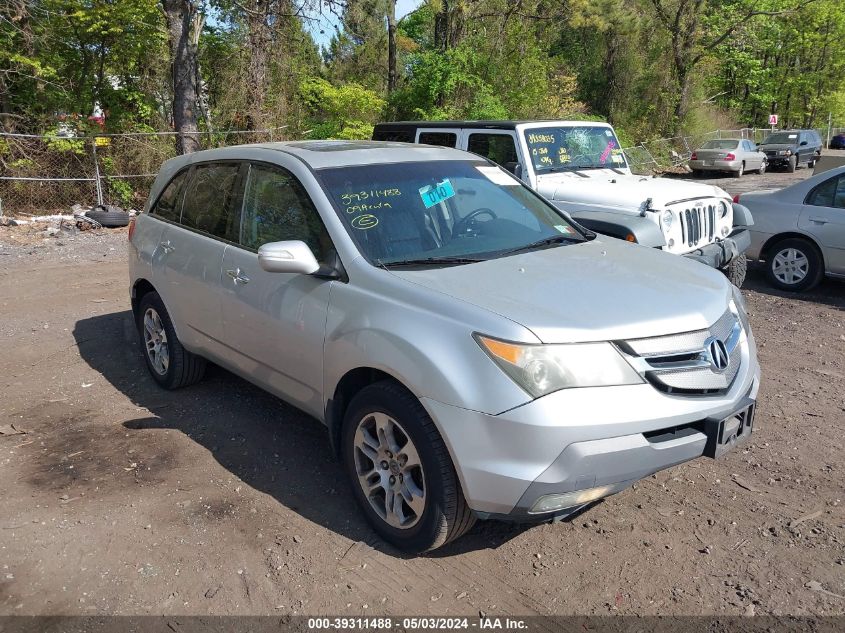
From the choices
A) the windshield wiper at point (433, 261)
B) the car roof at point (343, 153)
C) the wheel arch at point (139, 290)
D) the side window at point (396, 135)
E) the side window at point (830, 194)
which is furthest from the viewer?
the side window at point (396, 135)

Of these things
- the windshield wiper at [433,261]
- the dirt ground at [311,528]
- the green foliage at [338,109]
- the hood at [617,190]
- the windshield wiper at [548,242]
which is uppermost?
the green foliage at [338,109]

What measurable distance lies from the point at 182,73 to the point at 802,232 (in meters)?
12.2

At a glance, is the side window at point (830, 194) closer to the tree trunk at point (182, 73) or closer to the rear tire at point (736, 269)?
the rear tire at point (736, 269)

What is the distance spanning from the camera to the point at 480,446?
2857 mm

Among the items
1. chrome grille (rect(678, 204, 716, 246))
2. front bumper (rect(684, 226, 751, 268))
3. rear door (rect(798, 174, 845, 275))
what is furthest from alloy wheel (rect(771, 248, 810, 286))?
chrome grille (rect(678, 204, 716, 246))

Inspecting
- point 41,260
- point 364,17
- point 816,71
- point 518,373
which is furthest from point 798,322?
point 816,71

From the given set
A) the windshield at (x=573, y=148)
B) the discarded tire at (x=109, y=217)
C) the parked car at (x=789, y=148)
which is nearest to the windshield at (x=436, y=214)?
the windshield at (x=573, y=148)

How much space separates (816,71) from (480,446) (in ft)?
183

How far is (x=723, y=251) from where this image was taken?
22.9 feet

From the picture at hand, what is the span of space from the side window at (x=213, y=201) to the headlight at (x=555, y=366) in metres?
2.19

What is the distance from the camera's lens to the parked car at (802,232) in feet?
25.9

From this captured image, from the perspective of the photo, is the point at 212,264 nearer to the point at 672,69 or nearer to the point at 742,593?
the point at 742,593

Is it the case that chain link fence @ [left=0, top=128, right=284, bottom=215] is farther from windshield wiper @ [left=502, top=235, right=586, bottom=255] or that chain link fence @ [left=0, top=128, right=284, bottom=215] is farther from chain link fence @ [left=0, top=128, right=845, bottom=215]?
windshield wiper @ [left=502, top=235, right=586, bottom=255]

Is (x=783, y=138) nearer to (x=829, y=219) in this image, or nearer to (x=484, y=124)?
(x=829, y=219)
